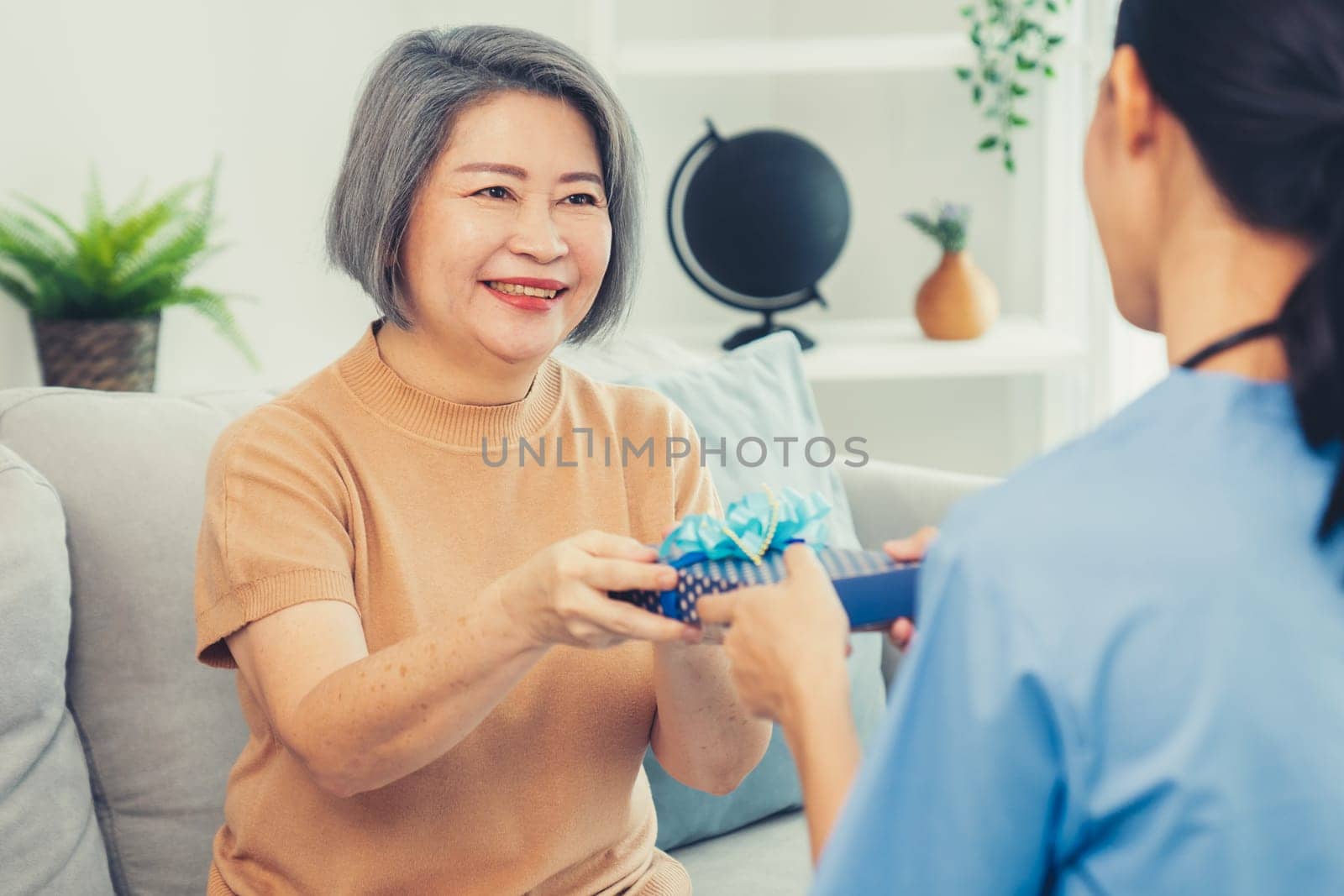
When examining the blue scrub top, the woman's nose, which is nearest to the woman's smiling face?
the woman's nose

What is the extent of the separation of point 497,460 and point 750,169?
1261 millimetres

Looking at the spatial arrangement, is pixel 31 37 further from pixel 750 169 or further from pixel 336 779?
pixel 336 779

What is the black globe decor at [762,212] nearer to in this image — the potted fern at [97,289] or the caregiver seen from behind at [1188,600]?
the potted fern at [97,289]

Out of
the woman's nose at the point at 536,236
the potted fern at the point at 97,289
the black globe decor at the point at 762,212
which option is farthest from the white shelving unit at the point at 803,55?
the woman's nose at the point at 536,236

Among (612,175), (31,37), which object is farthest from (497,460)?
(31,37)

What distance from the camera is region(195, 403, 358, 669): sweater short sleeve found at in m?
1.04

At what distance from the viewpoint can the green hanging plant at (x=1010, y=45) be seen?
7.63 feet

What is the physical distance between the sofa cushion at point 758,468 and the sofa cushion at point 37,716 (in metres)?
0.57

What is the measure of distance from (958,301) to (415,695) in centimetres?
172

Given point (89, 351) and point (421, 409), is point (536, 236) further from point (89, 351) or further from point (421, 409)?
point (89, 351)

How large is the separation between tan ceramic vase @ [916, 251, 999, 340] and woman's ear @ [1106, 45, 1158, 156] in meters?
1.81

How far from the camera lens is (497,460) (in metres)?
1.21

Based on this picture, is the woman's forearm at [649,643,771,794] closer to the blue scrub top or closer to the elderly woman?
the elderly woman

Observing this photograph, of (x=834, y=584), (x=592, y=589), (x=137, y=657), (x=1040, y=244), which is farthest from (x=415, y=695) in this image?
(x=1040, y=244)
